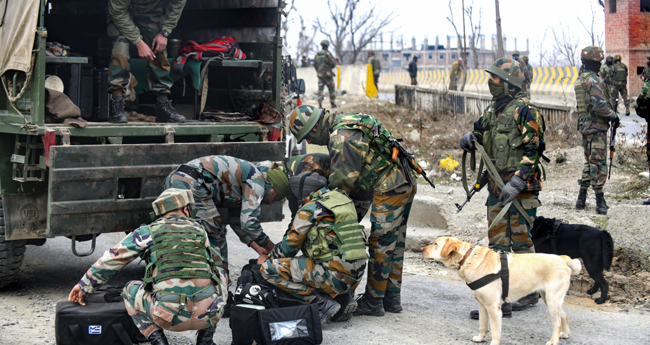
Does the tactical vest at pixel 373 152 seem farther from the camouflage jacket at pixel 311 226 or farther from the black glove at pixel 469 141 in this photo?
the black glove at pixel 469 141

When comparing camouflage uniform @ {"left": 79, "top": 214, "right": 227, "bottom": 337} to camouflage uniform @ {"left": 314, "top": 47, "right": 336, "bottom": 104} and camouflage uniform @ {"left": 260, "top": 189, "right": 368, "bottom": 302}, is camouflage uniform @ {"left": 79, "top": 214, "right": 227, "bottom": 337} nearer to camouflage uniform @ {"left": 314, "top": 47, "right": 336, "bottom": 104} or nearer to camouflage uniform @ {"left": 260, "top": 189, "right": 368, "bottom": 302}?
camouflage uniform @ {"left": 260, "top": 189, "right": 368, "bottom": 302}

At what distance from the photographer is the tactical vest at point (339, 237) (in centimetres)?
407

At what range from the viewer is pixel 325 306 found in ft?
13.8

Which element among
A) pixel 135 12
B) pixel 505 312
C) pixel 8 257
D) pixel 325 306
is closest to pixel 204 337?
pixel 325 306

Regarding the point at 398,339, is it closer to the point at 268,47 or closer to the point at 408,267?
the point at 408,267

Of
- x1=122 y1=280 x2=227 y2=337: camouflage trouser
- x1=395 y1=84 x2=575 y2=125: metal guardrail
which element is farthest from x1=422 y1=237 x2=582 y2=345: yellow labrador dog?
x1=395 y1=84 x2=575 y2=125: metal guardrail

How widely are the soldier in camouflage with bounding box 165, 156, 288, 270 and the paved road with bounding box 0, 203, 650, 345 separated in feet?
2.33

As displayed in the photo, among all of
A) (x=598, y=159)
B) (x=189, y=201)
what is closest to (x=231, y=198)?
(x=189, y=201)

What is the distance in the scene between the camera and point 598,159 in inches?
278

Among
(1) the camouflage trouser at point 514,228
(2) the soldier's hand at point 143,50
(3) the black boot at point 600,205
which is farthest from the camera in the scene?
(3) the black boot at point 600,205

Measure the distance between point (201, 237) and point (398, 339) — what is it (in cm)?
150

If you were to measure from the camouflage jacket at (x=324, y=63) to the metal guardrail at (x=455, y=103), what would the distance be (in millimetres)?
2037

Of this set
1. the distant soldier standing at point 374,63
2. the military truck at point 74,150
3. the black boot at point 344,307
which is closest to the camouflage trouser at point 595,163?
the military truck at point 74,150

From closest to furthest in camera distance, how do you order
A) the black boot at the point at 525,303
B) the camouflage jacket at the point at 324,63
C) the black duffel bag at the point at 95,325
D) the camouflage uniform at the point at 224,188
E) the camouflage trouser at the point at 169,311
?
the camouflage trouser at the point at 169,311, the black duffel bag at the point at 95,325, the camouflage uniform at the point at 224,188, the black boot at the point at 525,303, the camouflage jacket at the point at 324,63
